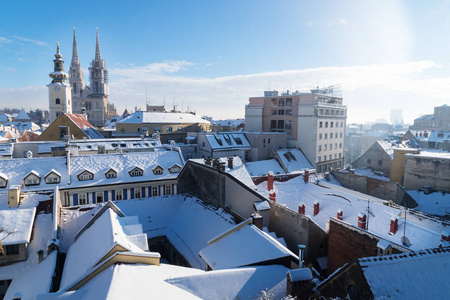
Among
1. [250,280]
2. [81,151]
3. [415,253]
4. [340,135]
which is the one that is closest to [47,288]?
[250,280]

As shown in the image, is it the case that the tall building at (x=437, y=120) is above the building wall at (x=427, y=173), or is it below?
above

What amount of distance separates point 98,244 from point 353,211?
1790 centimetres

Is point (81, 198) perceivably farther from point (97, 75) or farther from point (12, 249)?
point (97, 75)

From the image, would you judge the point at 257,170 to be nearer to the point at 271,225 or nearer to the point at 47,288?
the point at 271,225

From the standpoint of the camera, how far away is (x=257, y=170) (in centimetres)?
4575

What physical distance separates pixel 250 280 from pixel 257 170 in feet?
106

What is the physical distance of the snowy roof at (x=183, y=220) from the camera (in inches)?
869

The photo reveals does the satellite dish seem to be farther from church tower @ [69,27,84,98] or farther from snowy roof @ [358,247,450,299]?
church tower @ [69,27,84,98]

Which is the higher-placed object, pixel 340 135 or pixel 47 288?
pixel 340 135

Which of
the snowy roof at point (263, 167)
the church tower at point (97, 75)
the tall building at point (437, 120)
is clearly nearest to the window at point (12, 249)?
the snowy roof at point (263, 167)

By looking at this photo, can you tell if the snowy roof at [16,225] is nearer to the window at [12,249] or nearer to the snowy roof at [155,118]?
the window at [12,249]

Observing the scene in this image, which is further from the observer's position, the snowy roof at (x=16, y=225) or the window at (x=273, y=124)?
the window at (x=273, y=124)

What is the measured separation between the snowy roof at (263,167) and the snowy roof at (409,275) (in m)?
33.2

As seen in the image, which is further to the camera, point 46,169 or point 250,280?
point 46,169
